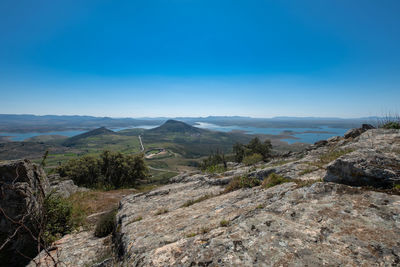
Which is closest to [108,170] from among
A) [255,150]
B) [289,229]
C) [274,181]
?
[274,181]

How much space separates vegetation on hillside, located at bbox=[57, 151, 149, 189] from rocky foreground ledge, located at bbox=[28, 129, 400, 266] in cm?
2332

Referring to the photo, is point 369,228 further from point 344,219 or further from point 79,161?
point 79,161

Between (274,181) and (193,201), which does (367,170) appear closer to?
(274,181)

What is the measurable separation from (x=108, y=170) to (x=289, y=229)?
32.3m

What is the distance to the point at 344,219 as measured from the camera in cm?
461

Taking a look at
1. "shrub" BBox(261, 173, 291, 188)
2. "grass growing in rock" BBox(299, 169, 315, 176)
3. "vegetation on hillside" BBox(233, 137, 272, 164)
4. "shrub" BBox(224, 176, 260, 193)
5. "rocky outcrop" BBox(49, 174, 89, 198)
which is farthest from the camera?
"vegetation on hillside" BBox(233, 137, 272, 164)

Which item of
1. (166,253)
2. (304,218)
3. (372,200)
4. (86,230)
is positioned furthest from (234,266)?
(86,230)

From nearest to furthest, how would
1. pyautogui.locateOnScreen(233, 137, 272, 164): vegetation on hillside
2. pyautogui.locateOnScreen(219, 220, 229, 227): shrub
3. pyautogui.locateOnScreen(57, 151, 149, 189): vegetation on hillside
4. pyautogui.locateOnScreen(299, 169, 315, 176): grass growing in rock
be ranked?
pyautogui.locateOnScreen(219, 220, 229, 227): shrub < pyautogui.locateOnScreen(299, 169, 315, 176): grass growing in rock < pyautogui.locateOnScreen(57, 151, 149, 189): vegetation on hillside < pyautogui.locateOnScreen(233, 137, 272, 164): vegetation on hillside

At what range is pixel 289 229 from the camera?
4.61 meters

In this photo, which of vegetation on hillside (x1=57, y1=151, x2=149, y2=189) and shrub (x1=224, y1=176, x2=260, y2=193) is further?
vegetation on hillside (x1=57, y1=151, x2=149, y2=189)

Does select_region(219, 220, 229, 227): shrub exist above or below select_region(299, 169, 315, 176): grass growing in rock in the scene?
below

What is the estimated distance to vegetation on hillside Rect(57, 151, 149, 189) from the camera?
29.5 meters

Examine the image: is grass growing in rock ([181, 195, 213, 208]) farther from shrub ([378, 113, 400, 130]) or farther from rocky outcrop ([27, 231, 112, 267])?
shrub ([378, 113, 400, 130])

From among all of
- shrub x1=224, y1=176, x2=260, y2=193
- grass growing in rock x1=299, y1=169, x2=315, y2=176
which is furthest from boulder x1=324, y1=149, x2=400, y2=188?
shrub x1=224, y1=176, x2=260, y2=193
